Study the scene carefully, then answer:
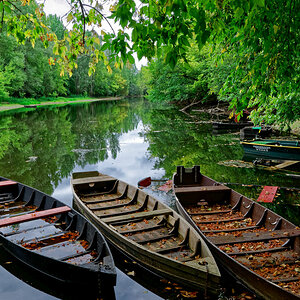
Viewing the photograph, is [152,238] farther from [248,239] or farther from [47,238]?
[47,238]

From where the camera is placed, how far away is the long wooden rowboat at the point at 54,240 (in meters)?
5.23

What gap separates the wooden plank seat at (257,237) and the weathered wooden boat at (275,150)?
10.2 metres

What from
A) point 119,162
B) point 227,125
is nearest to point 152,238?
point 119,162

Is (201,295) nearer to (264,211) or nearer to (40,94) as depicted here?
(264,211)

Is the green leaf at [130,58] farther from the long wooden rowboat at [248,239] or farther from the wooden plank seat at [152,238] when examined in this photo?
the wooden plank seat at [152,238]

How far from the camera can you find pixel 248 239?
6.42 metres

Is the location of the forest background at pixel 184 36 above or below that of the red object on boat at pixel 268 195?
above

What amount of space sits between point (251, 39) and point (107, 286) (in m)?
5.37

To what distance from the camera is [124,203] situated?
9039 millimetres

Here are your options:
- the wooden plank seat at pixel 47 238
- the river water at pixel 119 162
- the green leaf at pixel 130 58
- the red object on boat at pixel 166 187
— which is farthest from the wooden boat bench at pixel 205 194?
the green leaf at pixel 130 58

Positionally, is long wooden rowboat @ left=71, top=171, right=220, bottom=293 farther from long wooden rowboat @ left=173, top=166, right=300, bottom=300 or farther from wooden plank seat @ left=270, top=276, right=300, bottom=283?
wooden plank seat @ left=270, top=276, right=300, bottom=283

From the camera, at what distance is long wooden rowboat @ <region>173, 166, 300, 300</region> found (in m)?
5.05

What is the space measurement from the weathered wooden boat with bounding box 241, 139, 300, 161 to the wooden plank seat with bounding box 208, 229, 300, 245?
10235 millimetres

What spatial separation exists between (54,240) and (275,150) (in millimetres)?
12981
